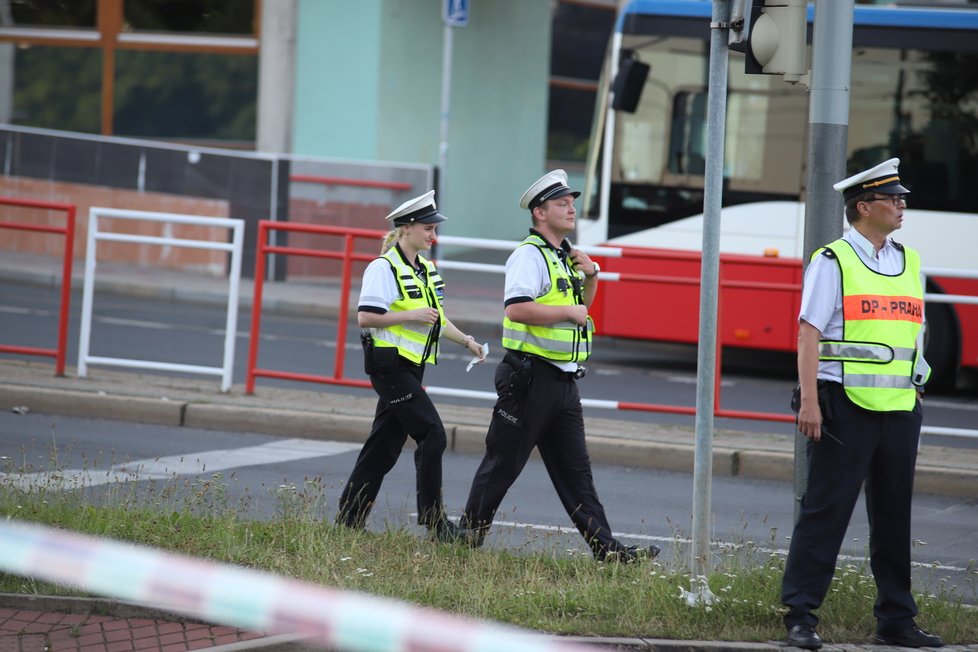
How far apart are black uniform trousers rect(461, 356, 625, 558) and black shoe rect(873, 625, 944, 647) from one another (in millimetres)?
1414

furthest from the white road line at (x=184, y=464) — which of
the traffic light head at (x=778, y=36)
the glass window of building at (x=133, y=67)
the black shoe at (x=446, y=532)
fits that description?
the glass window of building at (x=133, y=67)

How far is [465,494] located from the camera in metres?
8.40

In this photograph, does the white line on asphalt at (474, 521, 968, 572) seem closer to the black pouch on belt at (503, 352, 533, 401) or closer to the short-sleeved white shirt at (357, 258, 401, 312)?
the black pouch on belt at (503, 352, 533, 401)

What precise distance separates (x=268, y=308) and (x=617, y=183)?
5.80 m

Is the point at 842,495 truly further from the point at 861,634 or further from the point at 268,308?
the point at 268,308

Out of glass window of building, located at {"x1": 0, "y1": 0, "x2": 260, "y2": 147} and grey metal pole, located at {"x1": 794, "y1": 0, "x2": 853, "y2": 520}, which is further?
glass window of building, located at {"x1": 0, "y1": 0, "x2": 260, "y2": 147}

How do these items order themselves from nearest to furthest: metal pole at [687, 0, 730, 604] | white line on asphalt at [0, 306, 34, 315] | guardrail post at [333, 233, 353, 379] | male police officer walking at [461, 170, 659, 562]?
metal pole at [687, 0, 730, 604]
male police officer walking at [461, 170, 659, 562]
guardrail post at [333, 233, 353, 379]
white line on asphalt at [0, 306, 34, 315]

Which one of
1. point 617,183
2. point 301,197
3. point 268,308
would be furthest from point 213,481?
point 301,197

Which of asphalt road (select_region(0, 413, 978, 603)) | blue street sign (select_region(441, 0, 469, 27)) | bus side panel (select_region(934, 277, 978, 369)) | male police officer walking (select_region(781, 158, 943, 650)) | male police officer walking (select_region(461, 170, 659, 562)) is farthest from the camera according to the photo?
blue street sign (select_region(441, 0, 469, 27))

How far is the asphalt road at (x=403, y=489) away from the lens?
6.89 metres

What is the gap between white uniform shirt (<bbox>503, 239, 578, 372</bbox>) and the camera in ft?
20.7

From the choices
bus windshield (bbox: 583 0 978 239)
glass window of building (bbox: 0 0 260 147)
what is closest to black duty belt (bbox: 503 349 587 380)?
bus windshield (bbox: 583 0 978 239)

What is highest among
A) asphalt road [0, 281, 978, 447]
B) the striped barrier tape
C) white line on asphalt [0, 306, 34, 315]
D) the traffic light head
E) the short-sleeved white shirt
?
the traffic light head

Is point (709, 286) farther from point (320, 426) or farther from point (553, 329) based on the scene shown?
point (320, 426)
